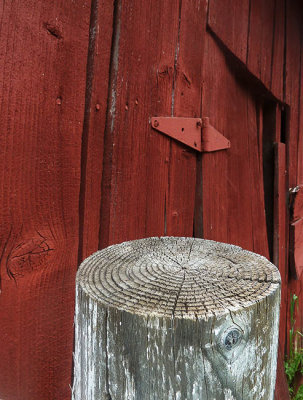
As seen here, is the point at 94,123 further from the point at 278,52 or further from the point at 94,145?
the point at 278,52

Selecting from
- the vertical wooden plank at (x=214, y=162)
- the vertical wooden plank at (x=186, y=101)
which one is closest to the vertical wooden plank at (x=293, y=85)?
the vertical wooden plank at (x=214, y=162)

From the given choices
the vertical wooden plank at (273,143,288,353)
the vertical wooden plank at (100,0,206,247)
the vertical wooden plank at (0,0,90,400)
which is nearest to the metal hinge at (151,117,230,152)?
the vertical wooden plank at (100,0,206,247)

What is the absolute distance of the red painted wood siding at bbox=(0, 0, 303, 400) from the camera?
99 centimetres

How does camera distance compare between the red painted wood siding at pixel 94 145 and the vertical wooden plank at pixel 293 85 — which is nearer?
the red painted wood siding at pixel 94 145

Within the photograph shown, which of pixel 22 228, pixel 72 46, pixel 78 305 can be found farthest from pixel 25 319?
pixel 72 46

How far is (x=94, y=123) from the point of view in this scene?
1.22 meters

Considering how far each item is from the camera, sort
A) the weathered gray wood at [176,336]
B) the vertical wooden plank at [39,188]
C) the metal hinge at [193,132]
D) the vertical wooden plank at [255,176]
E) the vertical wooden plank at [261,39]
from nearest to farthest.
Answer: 1. the weathered gray wood at [176,336]
2. the vertical wooden plank at [39,188]
3. the metal hinge at [193,132]
4. the vertical wooden plank at [261,39]
5. the vertical wooden plank at [255,176]

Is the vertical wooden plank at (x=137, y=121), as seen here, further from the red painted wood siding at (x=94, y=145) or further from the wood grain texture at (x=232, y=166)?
the wood grain texture at (x=232, y=166)

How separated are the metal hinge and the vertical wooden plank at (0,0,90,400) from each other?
50cm

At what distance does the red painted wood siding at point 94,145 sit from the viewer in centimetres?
99

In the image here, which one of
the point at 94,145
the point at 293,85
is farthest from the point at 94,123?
the point at 293,85

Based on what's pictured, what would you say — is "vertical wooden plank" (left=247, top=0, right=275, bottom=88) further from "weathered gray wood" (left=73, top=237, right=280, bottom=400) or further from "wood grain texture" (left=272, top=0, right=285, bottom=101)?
"weathered gray wood" (left=73, top=237, right=280, bottom=400)

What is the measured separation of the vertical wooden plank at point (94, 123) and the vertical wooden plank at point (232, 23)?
32.0 inches

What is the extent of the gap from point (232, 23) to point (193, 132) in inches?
33.9
